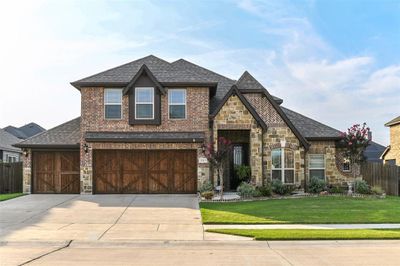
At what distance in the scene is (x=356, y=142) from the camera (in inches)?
904

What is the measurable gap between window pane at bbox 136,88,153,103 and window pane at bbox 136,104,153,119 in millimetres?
266

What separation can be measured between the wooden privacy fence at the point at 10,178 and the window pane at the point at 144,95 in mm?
9273

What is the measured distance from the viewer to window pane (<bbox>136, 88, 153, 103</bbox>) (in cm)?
2327

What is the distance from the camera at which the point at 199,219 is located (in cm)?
1536

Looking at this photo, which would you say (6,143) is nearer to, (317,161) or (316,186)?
(317,161)

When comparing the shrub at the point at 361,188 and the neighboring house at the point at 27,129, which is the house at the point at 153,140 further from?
the neighboring house at the point at 27,129

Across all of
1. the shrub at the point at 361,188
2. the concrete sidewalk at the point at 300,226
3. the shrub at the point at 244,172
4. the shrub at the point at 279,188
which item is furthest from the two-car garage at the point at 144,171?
the concrete sidewalk at the point at 300,226

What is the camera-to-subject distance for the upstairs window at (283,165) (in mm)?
23516

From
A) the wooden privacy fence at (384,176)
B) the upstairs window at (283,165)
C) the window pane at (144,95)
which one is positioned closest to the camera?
the window pane at (144,95)

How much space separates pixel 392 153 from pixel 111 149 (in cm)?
2374

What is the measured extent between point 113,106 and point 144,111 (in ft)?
5.50

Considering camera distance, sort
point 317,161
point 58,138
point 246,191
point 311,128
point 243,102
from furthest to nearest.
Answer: point 311,128
point 317,161
point 58,138
point 243,102
point 246,191

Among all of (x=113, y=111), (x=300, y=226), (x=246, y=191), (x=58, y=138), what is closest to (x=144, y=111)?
(x=113, y=111)

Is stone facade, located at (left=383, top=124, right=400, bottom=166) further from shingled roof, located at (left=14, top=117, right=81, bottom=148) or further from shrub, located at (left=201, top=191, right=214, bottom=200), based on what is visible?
shingled roof, located at (left=14, top=117, right=81, bottom=148)
